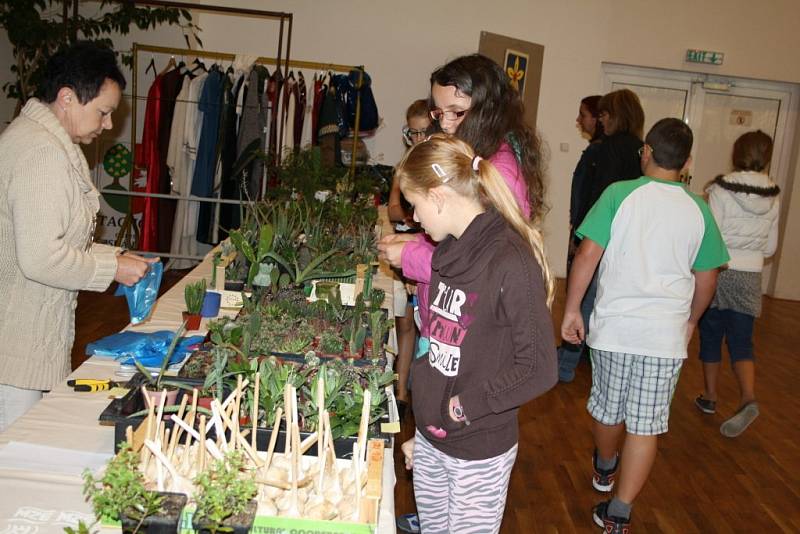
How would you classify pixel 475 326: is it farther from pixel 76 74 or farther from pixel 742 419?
pixel 742 419

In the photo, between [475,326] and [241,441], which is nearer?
[241,441]

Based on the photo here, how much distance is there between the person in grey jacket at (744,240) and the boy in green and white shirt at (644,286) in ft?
4.48

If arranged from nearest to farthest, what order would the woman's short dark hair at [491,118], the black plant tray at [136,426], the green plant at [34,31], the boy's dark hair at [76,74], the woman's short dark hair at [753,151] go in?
1. the black plant tray at [136,426]
2. the boy's dark hair at [76,74]
3. the woman's short dark hair at [491,118]
4. the woman's short dark hair at [753,151]
5. the green plant at [34,31]

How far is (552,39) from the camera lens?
7.87 metres

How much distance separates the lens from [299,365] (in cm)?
187

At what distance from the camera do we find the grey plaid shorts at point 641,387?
262cm

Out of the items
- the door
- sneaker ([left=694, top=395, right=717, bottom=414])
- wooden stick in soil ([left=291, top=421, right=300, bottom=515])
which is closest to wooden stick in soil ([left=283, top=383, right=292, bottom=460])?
wooden stick in soil ([left=291, top=421, right=300, bottom=515])

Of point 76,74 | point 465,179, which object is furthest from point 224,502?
point 76,74

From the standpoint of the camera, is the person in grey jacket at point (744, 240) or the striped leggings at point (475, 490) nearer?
the striped leggings at point (475, 490)

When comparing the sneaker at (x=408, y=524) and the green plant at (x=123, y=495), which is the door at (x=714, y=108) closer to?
the sneaker at (x=408, y=524)

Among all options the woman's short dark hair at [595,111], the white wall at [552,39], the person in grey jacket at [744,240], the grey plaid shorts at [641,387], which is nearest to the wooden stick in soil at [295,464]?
the grey plaid shorts at [641,387]

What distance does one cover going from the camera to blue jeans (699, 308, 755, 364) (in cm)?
398

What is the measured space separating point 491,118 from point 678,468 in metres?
2.21

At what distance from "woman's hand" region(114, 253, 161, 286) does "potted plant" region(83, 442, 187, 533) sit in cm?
99
